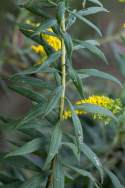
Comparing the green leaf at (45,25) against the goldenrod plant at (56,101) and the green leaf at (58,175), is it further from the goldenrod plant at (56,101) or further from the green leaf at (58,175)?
the green leaf at (58,175)

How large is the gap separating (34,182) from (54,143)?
164 millimetres

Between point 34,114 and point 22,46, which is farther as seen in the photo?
point 22,46

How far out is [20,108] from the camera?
121 inches

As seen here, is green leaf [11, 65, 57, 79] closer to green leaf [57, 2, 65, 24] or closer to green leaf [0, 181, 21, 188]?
green leaf [57, 2, 65, 24]

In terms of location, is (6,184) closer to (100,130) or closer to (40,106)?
(40,106)

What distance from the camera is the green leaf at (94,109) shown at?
3.91 ft

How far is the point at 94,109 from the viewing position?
1.20m

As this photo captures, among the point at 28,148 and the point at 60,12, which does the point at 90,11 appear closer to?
the point at 60,12

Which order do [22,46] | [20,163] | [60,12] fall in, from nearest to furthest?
[60,12] < [20,163] < [22,46]

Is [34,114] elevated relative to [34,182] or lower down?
elevated

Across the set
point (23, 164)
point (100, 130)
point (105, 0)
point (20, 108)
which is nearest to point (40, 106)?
point (23, 164)

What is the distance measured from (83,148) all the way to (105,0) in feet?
5.32

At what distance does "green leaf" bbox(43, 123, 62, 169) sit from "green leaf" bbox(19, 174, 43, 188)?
0.11 meters

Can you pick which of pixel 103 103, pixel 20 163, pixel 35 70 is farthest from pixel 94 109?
pixel 20 163
